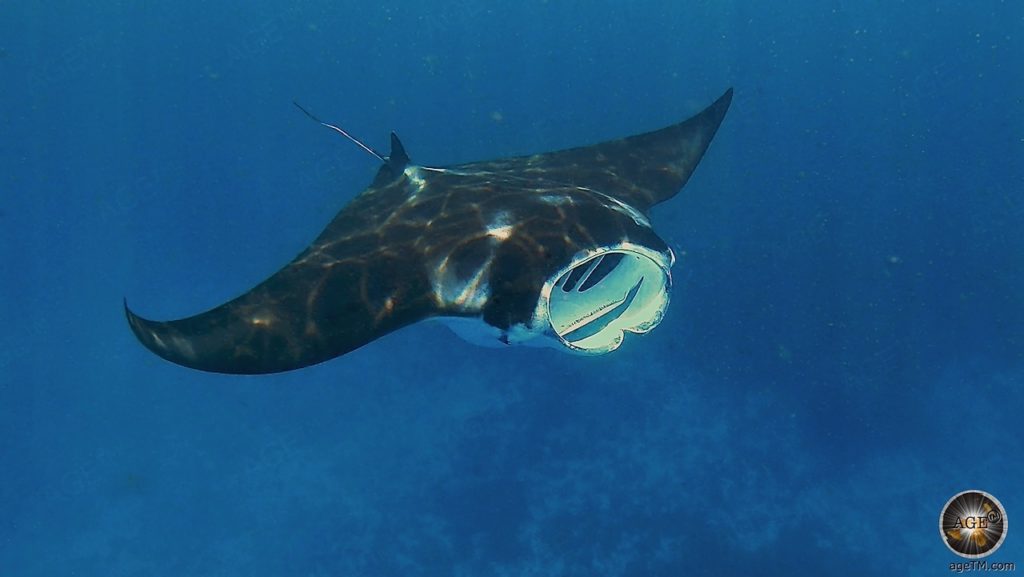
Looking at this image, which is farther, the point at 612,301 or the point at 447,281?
the point at 612,301

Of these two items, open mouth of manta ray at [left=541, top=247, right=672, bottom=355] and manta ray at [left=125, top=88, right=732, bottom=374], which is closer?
manta ray at [left=125, top=88, right=732, bottom=374]

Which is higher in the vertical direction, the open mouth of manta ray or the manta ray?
the manta ray

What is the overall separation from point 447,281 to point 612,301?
229 centimetres

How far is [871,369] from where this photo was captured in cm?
1719

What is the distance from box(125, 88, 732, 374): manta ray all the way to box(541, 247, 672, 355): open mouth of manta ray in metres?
0.02

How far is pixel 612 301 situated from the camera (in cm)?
746

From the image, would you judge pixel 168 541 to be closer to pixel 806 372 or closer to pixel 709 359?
pixel 709 359

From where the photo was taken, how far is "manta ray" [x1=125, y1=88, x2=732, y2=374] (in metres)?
5.39

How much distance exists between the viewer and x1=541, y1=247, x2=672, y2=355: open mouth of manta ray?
6.11 m

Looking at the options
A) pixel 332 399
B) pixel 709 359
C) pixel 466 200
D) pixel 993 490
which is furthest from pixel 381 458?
pixel 993 490

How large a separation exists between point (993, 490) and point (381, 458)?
14981 millimetres

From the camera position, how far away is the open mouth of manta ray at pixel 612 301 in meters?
6.11

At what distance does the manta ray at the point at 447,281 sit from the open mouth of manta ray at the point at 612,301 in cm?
2

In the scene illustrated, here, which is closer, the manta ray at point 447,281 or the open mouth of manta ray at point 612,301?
the manta ray at point 447,281
